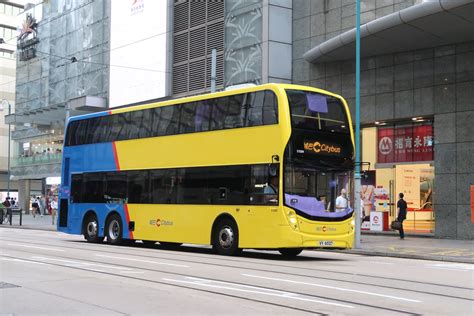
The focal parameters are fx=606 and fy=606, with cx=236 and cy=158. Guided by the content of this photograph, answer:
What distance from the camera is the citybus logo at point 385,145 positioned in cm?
2732

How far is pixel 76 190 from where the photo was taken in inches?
899

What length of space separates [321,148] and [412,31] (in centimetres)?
969


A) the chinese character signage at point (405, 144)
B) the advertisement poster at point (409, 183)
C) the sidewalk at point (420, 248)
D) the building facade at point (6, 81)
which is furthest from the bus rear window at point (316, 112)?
the building facade at point (6, 81)

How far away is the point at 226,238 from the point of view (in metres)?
17.0

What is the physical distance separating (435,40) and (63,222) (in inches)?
640

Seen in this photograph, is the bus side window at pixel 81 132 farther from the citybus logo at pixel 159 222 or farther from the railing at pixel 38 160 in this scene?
the railing at pixel 38 160

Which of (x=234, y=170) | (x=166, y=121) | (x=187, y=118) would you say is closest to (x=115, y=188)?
(x=166, y=121)

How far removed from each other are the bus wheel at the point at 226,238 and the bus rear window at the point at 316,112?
350 cm

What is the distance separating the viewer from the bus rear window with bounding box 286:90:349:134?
51.8ft

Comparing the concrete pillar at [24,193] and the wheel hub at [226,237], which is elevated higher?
the concrete pillar at [24,193]

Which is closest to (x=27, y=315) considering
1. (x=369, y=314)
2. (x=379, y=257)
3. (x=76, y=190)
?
(x=369, y=314)

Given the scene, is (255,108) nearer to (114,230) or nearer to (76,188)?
(114,230)

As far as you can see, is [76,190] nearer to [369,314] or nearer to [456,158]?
[456,158]

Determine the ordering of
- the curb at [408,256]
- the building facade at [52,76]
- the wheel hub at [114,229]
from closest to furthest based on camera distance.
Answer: the curb at [408,256], the wheel hub at [114,229], the building facade at [52,76]
